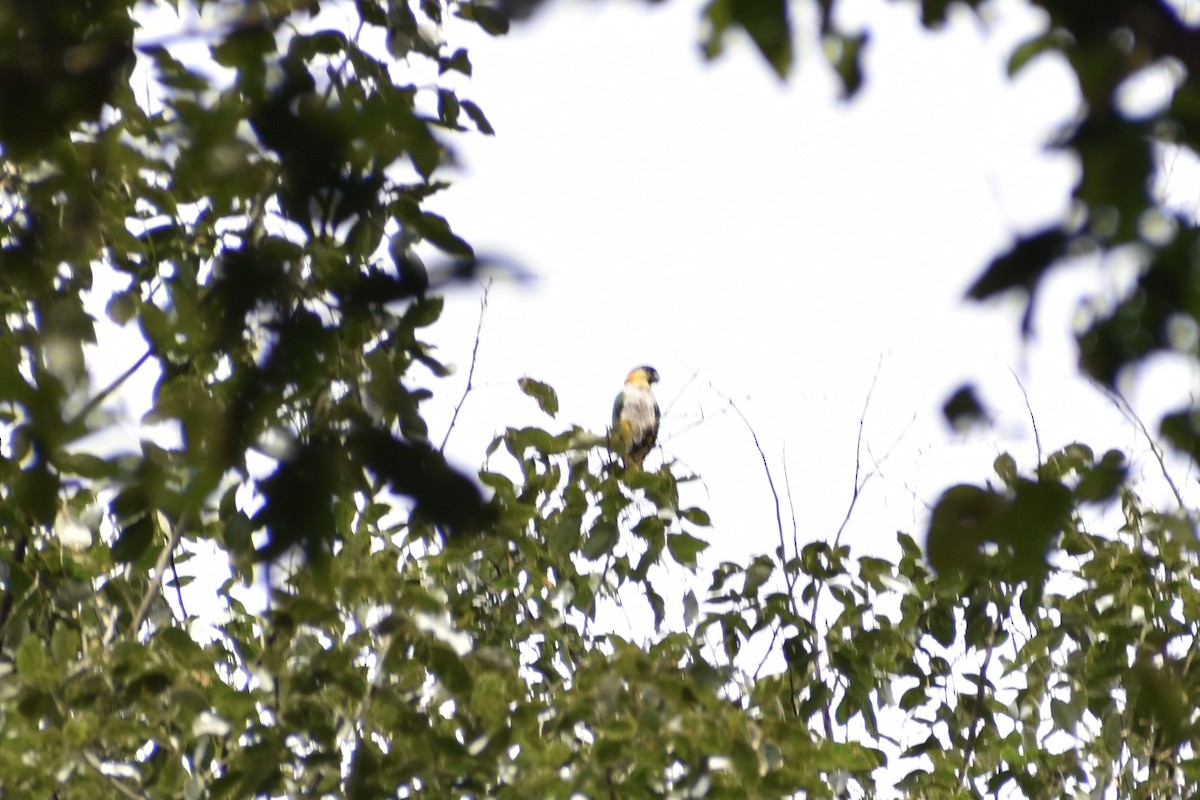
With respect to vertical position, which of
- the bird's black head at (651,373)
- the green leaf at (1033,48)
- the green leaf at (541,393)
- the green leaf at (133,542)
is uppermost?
the bird's black head at (651,373)

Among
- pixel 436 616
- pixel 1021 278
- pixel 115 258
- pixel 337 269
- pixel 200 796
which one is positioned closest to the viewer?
pixel 1021 278

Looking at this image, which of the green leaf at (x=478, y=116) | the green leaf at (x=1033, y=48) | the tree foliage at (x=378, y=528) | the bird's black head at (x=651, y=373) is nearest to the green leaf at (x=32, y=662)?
the tree foliage at (x=378, y=528)

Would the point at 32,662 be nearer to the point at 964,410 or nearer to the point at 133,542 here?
the point at 133,542

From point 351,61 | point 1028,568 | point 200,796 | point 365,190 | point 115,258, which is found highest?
A: point 115,258

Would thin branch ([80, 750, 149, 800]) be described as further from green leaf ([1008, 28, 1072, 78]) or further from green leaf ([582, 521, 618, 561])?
green leaf ([1008, 28, 1072, 78])

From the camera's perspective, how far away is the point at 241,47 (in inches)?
39.0

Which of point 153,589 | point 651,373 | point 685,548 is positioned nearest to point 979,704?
point 685,548

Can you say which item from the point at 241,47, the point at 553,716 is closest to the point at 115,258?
the point at 553,716

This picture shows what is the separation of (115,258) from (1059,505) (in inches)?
86.5

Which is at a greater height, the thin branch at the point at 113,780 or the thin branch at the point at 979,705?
the thin branch at the point at 979,705

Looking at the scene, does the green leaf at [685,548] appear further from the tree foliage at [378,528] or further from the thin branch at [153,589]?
the thin branch at [153,589]

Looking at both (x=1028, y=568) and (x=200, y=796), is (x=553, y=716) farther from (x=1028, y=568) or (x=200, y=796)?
(x=1028, y=568)

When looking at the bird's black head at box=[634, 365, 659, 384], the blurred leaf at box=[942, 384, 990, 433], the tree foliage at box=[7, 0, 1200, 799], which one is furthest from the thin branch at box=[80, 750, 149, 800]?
the bird's black head at box=[634, 365, 659, 384]

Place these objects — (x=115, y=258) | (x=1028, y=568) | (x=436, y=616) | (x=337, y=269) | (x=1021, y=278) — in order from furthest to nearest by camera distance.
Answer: (x=115, y=258) < (x=436, y=616) < (x=337, y=269) < (x=1028, y=568) < (x=1021, y=278)
